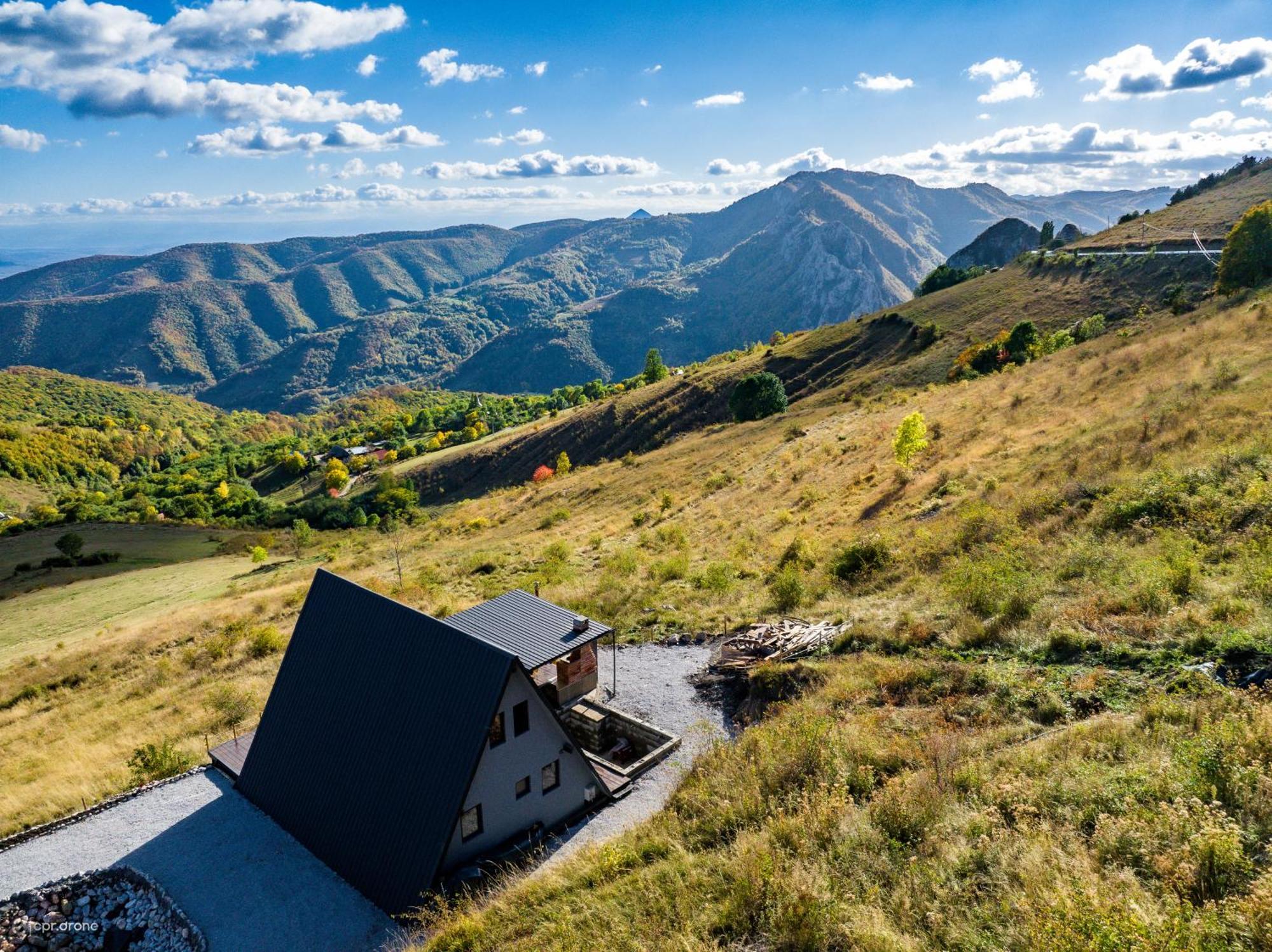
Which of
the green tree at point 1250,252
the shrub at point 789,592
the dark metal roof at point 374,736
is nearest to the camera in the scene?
the dark metal roof at point 374,736

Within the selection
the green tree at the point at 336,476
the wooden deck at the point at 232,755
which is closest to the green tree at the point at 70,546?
the green tree at the point at 336,476

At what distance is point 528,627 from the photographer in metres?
21.0

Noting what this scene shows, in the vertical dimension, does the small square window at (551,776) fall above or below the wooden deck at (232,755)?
above

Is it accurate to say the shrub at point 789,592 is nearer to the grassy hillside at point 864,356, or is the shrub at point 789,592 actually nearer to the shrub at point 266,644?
the shrub at point 266,644

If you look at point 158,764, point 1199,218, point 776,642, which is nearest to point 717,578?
point 776,642

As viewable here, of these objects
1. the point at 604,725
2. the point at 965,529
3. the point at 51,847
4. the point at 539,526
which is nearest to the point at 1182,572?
the point at 965,529

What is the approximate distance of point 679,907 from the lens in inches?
393

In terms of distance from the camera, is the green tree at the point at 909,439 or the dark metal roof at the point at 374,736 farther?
the green tree at the point at 909,439

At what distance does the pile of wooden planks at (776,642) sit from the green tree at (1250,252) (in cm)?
5704

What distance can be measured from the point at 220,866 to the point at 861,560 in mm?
22983

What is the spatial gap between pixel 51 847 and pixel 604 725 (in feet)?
51.3

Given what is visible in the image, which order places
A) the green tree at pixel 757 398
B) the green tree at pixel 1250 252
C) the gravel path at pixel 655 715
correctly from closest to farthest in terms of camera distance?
the gravel path at pixel 655 715
the green tree at pixel 1250 252
the green tree at pixel 757 398

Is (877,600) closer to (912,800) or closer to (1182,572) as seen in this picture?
(1182,572)

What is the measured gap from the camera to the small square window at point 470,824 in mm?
15008
